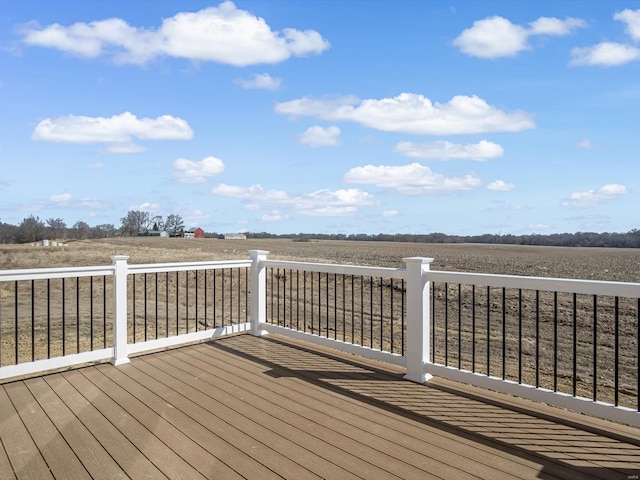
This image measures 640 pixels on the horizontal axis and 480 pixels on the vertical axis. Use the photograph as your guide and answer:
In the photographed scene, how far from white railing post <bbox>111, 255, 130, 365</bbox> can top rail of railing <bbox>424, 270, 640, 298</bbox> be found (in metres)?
2.73

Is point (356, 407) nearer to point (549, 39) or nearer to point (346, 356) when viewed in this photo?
point (346, 356)

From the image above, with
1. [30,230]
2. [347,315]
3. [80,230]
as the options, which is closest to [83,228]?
[80,230]

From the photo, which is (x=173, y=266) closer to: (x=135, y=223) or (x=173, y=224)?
(x=135, y=223)

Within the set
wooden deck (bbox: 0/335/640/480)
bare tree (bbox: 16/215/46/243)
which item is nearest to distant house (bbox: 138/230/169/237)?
bare tree (bbox: 16/215/46/243)

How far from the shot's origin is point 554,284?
275 centimetres

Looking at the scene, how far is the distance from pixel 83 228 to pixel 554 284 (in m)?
47.4

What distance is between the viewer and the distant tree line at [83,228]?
33875 mm

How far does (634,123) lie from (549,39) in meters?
4.22

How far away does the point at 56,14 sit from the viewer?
7828 millimetres

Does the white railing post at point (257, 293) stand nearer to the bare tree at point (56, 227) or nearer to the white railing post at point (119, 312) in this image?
the white railing post at point (119, 312)

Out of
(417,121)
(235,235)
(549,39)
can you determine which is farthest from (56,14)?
(235,235)

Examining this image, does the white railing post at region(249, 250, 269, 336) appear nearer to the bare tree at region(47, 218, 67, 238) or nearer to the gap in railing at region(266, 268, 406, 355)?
the gap in railing at region(266, 268, 406, 355)

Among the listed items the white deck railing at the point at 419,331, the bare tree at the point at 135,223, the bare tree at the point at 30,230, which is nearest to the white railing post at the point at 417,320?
the white deck railing at the point at 419,331

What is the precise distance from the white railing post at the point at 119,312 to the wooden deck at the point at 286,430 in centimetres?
25
